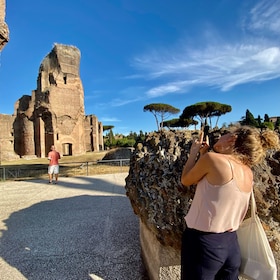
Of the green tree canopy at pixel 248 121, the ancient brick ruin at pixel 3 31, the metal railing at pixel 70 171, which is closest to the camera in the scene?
the green tree canopy at pixel 248 121

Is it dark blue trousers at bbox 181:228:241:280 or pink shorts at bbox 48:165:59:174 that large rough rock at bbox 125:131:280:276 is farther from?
pink shorts at bbox 48:165:59:174

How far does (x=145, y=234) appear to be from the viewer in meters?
2.53

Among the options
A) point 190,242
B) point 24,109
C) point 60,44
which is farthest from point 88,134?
point 190,242

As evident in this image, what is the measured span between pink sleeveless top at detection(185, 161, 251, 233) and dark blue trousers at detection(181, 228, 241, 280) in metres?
0.05

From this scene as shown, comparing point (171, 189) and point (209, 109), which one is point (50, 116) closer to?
point (209, 109)

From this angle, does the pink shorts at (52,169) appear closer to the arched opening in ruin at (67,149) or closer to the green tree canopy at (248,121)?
the green tree canopy at (248,121)

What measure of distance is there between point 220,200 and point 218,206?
0.12 feet

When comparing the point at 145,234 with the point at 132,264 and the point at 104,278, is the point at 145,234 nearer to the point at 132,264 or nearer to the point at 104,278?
the point at 132,264

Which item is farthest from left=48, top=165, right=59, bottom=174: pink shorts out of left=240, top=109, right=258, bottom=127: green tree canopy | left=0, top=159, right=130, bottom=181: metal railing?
left=240, top=109, right=258, bottom=127: green tree canopy

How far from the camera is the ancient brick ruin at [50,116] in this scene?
27875 millimetres

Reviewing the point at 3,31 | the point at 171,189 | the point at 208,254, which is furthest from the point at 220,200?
the point at 3,31

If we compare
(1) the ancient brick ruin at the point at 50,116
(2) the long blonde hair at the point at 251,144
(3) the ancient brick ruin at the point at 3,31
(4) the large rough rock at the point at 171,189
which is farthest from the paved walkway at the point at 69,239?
(1) the ancient brick ruin at the point at 50,116

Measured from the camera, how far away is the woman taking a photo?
1.22m

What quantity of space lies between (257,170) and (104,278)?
1.86 meters
